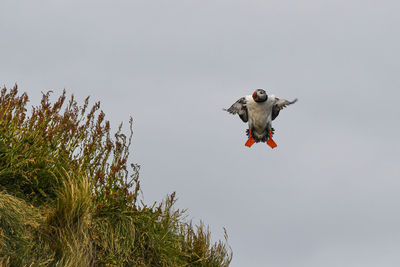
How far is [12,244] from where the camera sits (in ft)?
32.6

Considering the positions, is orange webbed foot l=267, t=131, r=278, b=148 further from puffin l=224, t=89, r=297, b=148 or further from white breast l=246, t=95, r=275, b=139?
white breast l=246, t=95, r=275, b=139

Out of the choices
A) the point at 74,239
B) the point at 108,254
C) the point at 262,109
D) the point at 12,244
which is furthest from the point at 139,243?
the point at 262,109

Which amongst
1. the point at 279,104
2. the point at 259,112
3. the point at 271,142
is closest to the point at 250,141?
the point at 271,142

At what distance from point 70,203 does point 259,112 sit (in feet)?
15.0

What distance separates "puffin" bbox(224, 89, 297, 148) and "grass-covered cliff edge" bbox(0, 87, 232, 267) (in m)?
2.30

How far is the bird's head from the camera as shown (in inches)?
495

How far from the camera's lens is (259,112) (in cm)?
1291

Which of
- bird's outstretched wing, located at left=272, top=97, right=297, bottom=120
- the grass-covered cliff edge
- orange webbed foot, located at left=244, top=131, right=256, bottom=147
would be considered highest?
bird's outstretched wing, located at left=272, top=97, right=297, bottom=120

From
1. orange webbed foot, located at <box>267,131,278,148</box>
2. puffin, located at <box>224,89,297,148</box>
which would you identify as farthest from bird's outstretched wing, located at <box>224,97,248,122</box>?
orange webbed foot, located at <box>267,131,278,148</box>

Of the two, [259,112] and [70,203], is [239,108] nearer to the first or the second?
[259,112]

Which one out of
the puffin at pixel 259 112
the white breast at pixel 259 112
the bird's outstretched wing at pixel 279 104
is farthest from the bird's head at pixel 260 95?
the bird's outstretched wing at pixel 279 104

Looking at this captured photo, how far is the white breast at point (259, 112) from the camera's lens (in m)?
12.9

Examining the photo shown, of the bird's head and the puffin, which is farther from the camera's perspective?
the puffin

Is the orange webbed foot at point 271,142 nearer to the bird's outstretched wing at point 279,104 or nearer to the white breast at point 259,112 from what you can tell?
the white breast at point 259,112
